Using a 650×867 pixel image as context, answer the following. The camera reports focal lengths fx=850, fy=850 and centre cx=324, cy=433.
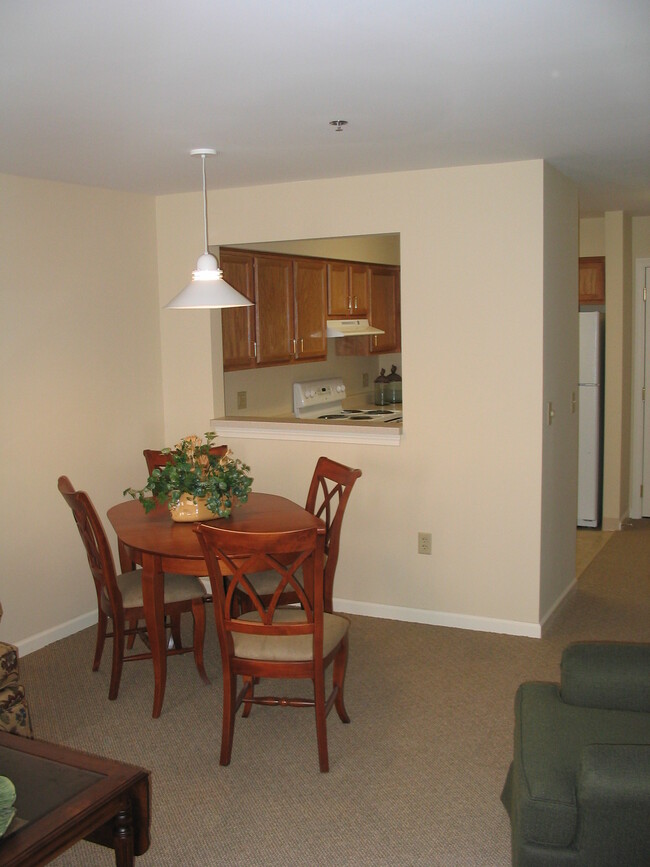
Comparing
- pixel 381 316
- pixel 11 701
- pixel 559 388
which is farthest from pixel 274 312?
pixel 11 701

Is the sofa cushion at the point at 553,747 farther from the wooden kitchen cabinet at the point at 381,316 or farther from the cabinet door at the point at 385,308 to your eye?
the cabinet door at the point at 385,308

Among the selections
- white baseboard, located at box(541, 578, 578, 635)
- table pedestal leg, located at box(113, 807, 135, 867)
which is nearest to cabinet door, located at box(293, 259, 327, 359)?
white baseboard, located at box(541, 578, 578, 635)

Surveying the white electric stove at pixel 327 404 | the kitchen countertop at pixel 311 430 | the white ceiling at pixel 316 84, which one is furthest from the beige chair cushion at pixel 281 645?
the white electric stove at pixel 327 404

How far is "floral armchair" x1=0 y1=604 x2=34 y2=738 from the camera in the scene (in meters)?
2.84

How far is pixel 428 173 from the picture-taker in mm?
4383

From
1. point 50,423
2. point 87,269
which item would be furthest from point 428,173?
point 50,423

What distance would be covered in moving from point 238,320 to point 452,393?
5.24 feet

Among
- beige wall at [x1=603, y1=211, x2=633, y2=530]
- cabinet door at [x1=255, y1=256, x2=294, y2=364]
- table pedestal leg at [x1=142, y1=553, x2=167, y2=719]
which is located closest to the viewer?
table pedestal leg at [x1=142, y1=553, x2=167, y2=719]

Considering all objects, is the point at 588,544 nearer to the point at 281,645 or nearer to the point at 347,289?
the point at 347,289

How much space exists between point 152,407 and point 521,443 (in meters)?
2.24

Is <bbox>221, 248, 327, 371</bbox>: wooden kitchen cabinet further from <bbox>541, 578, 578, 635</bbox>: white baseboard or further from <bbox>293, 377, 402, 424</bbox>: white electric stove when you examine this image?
<bbox>541, 578, 578, 635</bbox>: white baseboard

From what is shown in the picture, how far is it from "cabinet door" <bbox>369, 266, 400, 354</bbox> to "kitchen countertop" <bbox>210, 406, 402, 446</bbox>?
2.15m

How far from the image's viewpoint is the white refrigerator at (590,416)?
6.57 meters

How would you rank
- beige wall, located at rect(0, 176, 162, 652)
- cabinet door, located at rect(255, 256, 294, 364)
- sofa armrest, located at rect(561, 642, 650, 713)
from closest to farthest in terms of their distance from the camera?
1. sofa armrest, located at rect(561, 642, 650, 713)
2. beige wall, located at rect(0, 176, 162, 652)
3. cabinet door, located at rect(255, 256, 294, 364)
